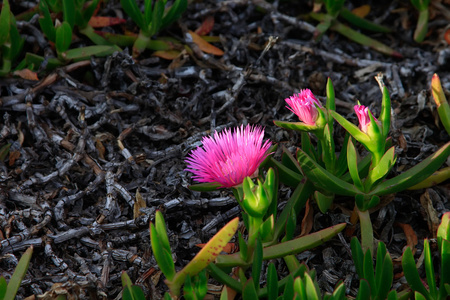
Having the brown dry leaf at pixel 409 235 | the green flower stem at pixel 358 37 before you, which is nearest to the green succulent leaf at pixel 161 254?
the brown dry leaf at pixel 409 235

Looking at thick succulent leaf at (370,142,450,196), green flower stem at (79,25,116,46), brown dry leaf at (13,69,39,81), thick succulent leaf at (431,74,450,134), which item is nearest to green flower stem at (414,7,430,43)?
thick succulent leaf at (431,74,450,134)

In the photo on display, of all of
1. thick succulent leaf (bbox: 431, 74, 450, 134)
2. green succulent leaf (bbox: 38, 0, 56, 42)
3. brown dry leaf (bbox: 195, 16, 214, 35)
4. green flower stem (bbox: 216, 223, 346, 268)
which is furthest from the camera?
brown dry leaf (bbox: 195, 16, 214, 35)

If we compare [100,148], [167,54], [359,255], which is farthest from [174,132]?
[359,255]

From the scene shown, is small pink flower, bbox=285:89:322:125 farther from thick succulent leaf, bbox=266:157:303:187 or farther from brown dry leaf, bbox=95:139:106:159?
brown dry leaf, bbox=95:139:106:159

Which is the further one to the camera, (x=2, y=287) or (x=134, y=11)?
(x=134, y=11)

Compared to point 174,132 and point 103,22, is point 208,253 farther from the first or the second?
point 103,22
